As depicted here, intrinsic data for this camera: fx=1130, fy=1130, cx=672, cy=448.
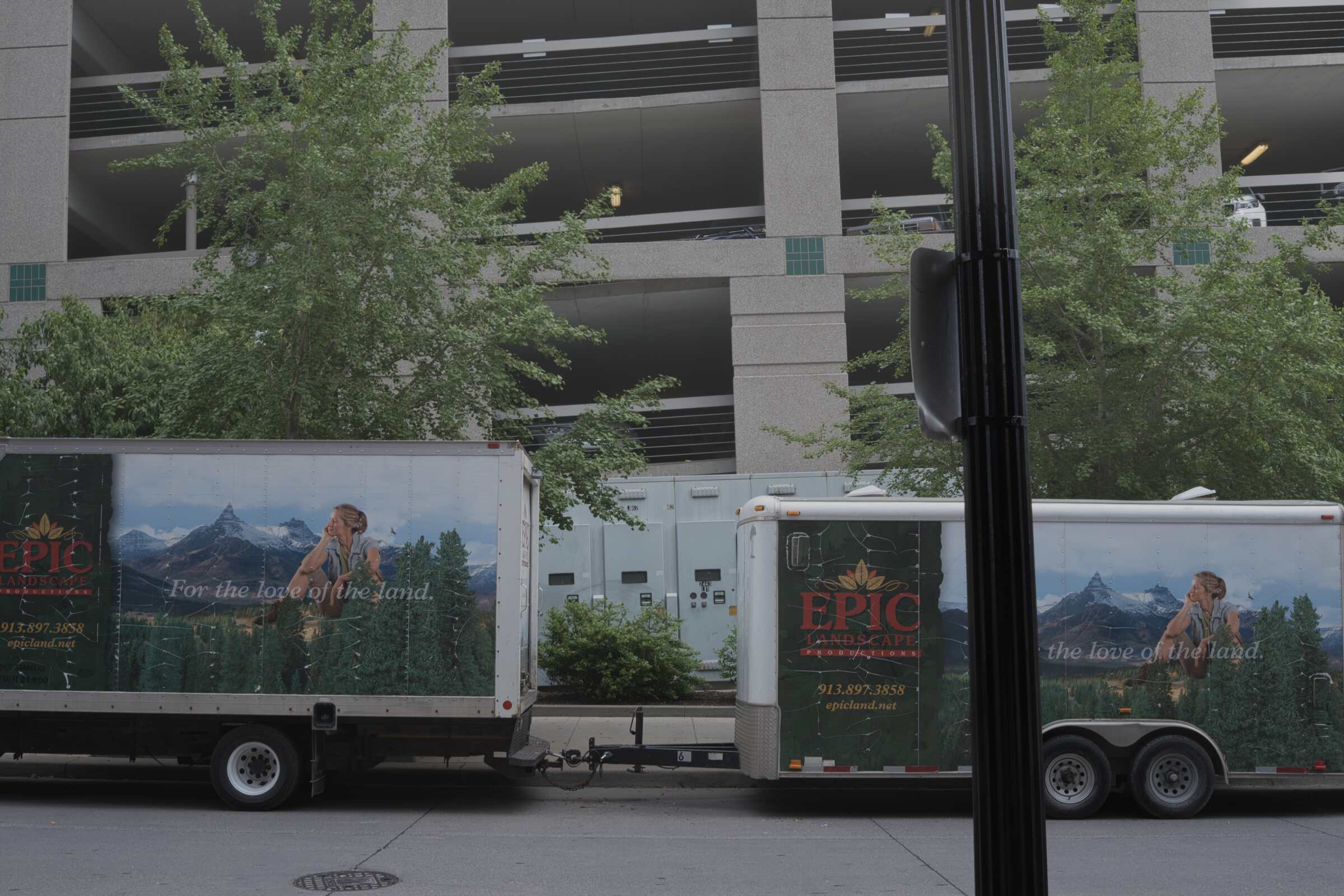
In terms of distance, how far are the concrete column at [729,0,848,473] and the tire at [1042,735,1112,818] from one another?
36.4 ft

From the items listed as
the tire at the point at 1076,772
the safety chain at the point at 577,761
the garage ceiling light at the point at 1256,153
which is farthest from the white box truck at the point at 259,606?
the garage ceiling light at the point at 1256,153

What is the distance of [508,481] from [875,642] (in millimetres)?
3950

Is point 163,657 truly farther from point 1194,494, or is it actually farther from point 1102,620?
point 1194,494

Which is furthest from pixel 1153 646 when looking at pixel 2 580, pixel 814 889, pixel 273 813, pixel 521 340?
pixel 2 580

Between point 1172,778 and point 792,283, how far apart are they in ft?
44.2

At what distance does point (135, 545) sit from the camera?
11.0m

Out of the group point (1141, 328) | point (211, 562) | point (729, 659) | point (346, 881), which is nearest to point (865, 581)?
point (1141, 328)

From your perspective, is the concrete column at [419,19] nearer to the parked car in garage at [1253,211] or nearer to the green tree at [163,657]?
the green tree at [163,657]

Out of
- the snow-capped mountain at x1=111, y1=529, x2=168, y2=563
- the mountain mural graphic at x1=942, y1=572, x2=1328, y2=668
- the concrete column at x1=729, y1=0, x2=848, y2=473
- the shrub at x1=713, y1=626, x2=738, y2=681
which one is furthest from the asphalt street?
the concrete column at x1=729, y1=0, x2=848, y2=473

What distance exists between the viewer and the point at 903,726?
11.0 meters

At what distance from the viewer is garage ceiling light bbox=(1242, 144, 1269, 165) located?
27531 millimetres

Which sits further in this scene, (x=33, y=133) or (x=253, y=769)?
(x=33, y=133)

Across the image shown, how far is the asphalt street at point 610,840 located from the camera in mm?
8172

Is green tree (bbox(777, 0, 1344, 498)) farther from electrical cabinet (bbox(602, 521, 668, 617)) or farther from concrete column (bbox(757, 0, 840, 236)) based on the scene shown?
concrete column (bbox(757, 0, 840, 236))
